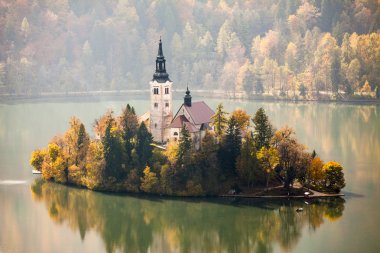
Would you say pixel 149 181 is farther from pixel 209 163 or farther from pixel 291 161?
pixel 291 161

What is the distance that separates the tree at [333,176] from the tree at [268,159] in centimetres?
260

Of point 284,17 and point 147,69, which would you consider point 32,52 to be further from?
point 284,17

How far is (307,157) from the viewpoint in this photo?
186ft

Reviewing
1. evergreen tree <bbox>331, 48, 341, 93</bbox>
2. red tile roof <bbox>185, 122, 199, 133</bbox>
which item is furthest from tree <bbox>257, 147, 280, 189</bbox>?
evergreen tree <bbox>331, 48, 341, 93</bbox>

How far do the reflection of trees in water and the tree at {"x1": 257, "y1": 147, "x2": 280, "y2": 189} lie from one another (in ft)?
6.61

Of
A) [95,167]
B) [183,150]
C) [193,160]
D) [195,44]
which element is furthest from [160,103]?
[195,44]

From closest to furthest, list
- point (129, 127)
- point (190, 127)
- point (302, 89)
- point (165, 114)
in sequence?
1. point (129, 127)
2. point (190, 127)
3. point (165, 114)
4. point (302, 89)

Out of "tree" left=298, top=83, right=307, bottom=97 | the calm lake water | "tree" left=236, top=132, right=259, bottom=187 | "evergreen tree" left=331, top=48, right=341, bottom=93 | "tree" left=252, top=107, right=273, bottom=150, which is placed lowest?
the calm lake water

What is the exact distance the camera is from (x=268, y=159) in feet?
187

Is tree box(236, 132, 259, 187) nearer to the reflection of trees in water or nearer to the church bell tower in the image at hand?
the reflection of trees in water

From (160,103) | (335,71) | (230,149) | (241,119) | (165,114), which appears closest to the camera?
(230,149)

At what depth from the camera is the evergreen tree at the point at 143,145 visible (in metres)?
57.9

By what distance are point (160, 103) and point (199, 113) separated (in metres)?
2.30

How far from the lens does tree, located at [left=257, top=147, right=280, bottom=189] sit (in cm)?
5691
